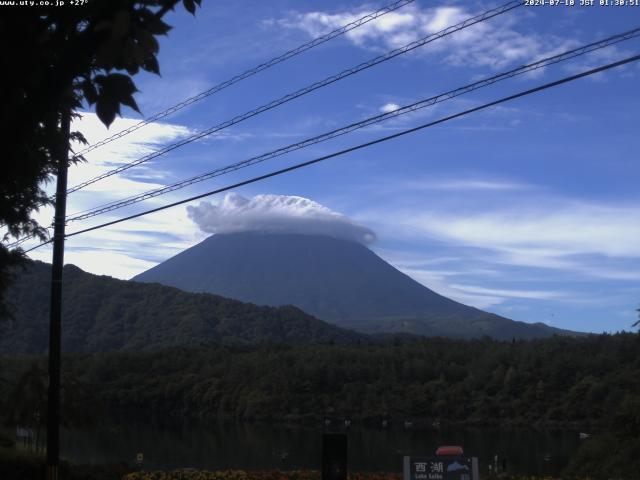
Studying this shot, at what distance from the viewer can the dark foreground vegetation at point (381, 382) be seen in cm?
8356

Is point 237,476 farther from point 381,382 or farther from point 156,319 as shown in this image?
point 156,319

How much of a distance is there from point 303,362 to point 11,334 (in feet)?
168

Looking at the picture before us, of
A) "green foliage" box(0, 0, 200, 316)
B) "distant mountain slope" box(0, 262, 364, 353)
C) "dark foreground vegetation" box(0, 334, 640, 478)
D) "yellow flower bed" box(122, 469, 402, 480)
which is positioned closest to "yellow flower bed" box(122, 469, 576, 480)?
"yellow flower bed" box(122, 469, 402, 480)

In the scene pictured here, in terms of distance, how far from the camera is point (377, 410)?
290ft

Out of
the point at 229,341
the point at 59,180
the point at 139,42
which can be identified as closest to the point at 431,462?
the point at 59,180

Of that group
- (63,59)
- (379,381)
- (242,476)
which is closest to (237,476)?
(242,476)

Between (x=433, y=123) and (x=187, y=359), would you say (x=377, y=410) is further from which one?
(x=433, y=123)

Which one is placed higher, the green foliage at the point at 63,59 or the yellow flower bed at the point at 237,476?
the green foliage at the point at 63,59

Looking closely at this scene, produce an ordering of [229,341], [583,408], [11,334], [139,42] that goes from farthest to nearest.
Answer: [229,341], [11,334], [583,408], [139,42]

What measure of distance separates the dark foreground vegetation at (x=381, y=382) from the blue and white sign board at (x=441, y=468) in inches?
2553

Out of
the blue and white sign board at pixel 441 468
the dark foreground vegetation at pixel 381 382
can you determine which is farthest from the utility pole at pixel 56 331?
the dark foreground vegetation at pixel 381 382

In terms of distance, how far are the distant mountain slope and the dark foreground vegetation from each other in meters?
45.3

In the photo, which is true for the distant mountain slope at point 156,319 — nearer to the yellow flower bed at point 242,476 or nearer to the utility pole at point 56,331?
the yellow flower bed at point 242,476

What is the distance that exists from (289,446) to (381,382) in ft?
113
